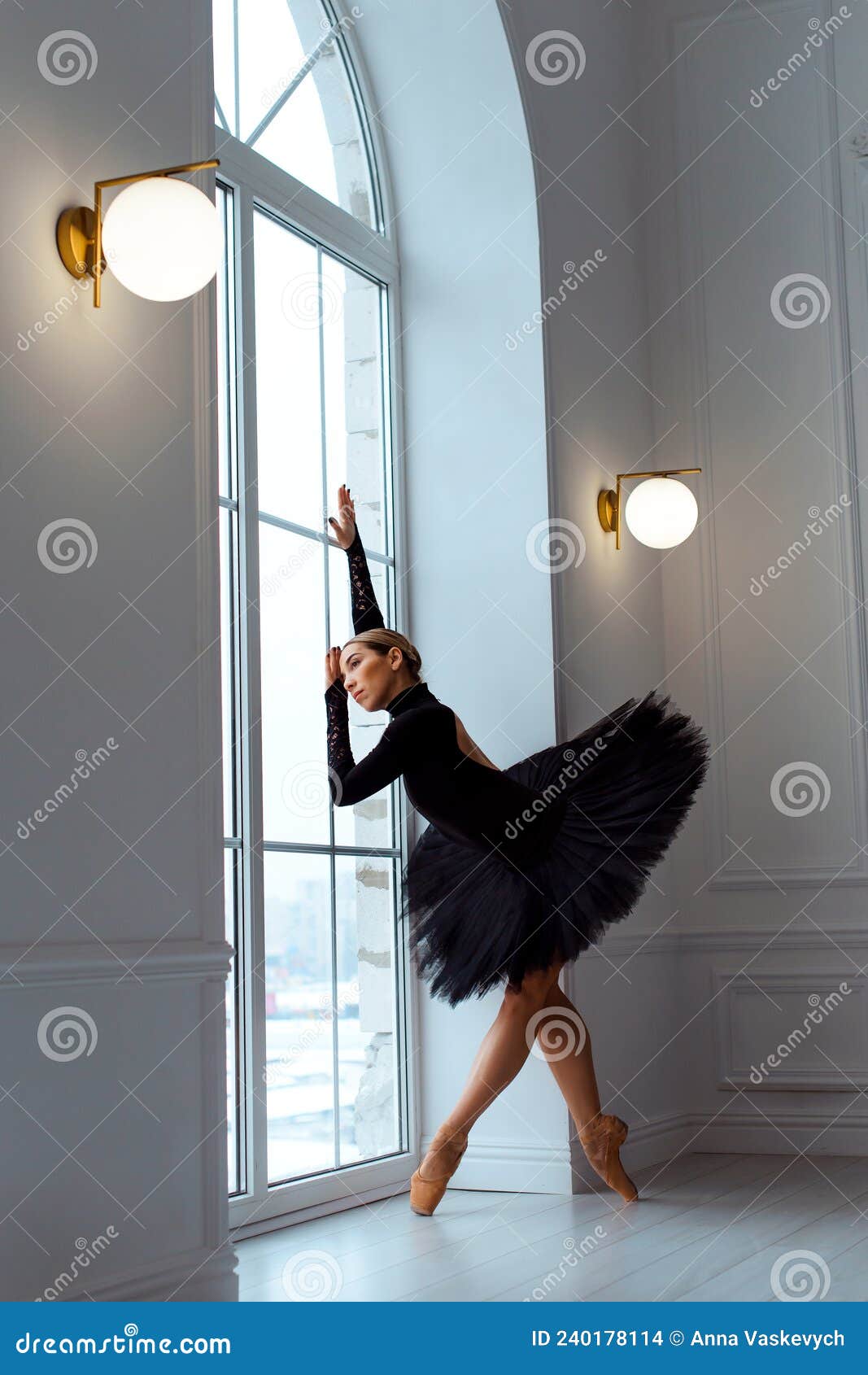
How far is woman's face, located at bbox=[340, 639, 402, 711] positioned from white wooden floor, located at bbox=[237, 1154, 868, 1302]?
1.19 m

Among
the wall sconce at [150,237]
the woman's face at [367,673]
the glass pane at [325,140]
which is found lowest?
the woman's face at [367,673]

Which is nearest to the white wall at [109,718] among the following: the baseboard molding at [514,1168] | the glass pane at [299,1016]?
the glass pane at [299,1016]

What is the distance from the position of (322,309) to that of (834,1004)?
2.59 metres

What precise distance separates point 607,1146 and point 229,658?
1.48 metres

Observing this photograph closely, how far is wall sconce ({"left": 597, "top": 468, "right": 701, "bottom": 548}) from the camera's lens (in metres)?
4.29

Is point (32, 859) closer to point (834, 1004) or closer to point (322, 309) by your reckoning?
point (322, 309)

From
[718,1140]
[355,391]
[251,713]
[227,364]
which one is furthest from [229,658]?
[718,1140]

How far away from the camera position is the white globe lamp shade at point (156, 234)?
2322mm

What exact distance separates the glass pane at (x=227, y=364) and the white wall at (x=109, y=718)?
23.1 inches

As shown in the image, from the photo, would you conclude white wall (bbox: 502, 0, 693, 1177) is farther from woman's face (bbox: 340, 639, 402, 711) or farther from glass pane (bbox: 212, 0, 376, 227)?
woman's face (bbox: 340, 639, 402, 711)

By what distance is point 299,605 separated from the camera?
11.5ft

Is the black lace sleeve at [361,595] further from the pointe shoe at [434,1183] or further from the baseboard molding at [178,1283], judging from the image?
the baseboard molding at [178,1283]

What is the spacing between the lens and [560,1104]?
3725 mm

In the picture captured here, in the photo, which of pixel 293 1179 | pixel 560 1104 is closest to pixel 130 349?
pixel 293 1179
